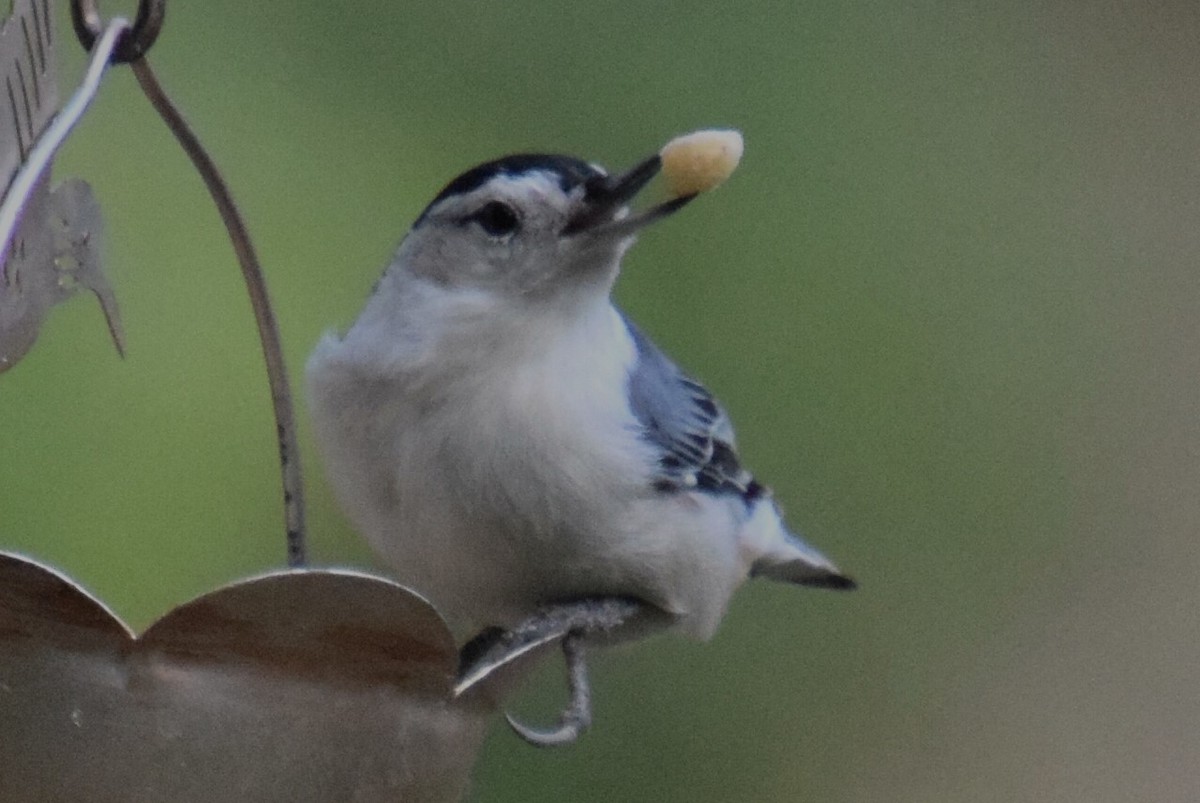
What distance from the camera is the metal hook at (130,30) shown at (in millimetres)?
897

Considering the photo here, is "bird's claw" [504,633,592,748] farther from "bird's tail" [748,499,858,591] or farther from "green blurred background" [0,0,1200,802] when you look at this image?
"green blurred background" [0,0,1200,802]

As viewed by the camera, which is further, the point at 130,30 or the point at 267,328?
the point at 267,328

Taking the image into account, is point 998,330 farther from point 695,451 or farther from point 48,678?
point 48,678

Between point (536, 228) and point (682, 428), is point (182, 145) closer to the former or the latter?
point (536, 228)

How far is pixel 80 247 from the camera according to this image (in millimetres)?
1019

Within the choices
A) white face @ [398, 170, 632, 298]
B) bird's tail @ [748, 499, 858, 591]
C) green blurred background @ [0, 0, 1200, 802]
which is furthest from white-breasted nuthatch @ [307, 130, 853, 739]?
green blurred background @ [0, 0, 1200, 802]

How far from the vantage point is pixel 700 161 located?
3.23 feet

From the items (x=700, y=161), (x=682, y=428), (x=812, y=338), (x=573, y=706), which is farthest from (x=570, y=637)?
(x=812, y=338)

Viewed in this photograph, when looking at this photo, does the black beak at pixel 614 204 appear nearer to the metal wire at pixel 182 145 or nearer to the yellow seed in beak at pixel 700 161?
the yellow seed in beak at pixel 700 161

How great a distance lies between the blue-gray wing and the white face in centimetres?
13

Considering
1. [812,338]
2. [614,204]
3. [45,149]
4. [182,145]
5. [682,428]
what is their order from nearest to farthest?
[45,149] < [182,145] < [614,204] < [682,428] < [812,338]

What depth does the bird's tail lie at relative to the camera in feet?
4.83

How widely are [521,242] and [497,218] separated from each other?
0.09 ft

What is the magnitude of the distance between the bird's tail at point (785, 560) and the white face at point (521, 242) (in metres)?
0.37
